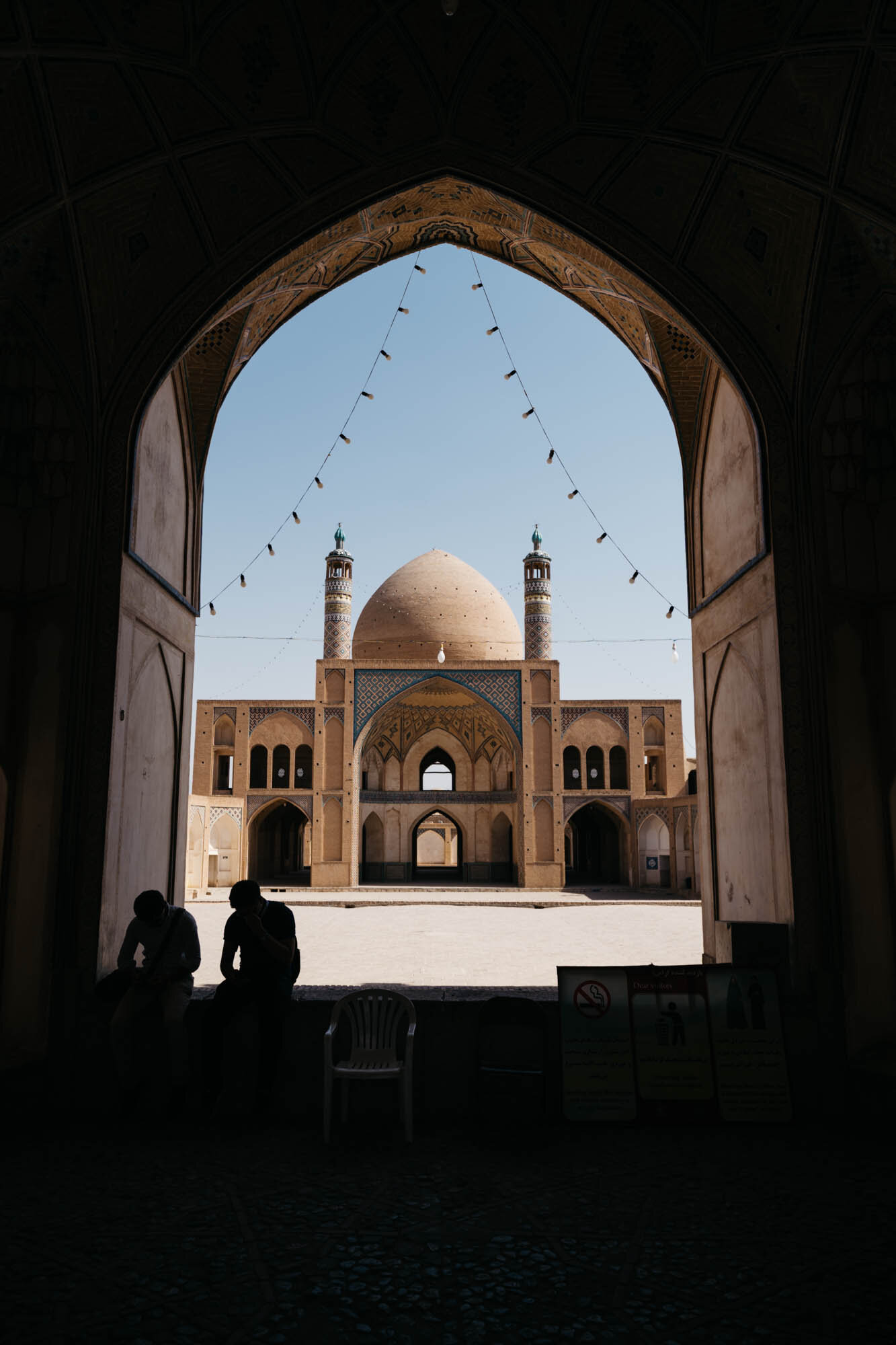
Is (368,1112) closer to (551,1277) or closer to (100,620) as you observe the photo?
(551,1277)

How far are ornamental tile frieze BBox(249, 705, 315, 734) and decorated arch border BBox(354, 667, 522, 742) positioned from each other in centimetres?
131

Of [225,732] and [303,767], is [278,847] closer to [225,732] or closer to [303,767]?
[303,767]

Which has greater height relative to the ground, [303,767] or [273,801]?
[303,767]

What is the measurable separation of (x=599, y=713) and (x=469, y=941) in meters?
14.9

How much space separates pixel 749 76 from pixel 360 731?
19.6m

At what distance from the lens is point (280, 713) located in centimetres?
2375

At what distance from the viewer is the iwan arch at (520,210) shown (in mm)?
4434

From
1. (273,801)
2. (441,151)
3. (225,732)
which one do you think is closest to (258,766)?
(225,732)

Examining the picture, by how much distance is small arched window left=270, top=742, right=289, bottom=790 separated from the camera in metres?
24.5

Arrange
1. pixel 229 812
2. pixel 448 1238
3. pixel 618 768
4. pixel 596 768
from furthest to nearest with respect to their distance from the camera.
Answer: pixel 596 768 → pixel 618 768 → pixel 229 812 → pixel 448 1238

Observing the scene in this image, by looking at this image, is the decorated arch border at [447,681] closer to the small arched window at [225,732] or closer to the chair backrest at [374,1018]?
the small arched window at [225,732]

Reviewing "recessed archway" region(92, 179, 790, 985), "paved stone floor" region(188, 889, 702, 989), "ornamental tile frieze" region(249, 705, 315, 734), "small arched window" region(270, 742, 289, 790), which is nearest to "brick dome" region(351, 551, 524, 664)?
"ornamental tile frieze" region(249, 705, 315, 734)

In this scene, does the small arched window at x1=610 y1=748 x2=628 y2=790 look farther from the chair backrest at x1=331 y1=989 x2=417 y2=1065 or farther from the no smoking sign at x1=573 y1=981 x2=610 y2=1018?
the chair backrest at x1=331 y1=989 x2=417 y2=1065

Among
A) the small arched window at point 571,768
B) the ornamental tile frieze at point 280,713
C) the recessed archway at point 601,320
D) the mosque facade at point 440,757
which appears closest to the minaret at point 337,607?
the mosque facade at point 440,757
